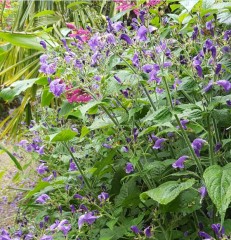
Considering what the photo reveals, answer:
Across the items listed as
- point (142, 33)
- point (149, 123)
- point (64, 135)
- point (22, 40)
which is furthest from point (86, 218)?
point (22, 40)

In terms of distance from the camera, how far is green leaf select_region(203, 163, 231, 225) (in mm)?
1315

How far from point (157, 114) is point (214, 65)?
0.24 meters

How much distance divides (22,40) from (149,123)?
68cm

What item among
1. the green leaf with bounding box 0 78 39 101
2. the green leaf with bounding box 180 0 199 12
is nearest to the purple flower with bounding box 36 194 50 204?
the green leaf with bounding box 0 78 39 101

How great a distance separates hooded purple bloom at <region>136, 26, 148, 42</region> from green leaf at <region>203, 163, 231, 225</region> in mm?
523

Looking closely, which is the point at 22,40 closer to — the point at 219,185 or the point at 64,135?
the point at 64,135

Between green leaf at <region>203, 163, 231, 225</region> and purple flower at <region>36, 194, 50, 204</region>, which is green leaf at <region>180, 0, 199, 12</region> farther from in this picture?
purple flower at <region>36, 194, 50, 204</region>

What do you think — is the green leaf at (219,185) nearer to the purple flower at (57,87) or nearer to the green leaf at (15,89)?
the purple flower at (57,87)

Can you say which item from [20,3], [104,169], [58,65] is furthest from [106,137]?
[20,3]

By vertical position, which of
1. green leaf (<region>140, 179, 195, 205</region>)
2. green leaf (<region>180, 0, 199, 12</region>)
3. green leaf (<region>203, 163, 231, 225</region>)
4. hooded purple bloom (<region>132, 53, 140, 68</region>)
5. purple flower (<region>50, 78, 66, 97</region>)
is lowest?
green leaf (<region>140, 179, 195, 205</region>)

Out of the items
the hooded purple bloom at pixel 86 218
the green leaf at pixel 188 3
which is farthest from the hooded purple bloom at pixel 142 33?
the hooded purple bloom at pixel 86 218

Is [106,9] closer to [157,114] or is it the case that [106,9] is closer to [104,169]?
[104,169]

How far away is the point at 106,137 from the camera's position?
6.95 ft

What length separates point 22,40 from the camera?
214 centimetres
